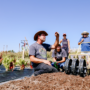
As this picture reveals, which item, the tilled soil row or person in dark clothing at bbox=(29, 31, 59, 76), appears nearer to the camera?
the tilled soil row

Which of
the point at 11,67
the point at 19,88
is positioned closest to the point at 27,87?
the point at 19,88

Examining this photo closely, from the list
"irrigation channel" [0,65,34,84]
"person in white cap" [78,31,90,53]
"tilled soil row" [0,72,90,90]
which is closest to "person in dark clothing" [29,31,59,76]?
"tilled soil row" [0,72,90,90]

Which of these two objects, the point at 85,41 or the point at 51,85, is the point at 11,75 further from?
the point at 85,41

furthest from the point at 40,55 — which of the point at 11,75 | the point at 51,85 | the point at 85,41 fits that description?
the point at 85,41

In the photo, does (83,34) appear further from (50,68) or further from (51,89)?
(51,89)

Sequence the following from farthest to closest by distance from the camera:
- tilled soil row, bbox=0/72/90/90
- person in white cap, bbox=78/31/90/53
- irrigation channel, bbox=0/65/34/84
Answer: person in white cap, bbox=78/31/90/53
irrigation channel, bbox=0/65/34/84
tilled soil row, bbox=0/72/90/90

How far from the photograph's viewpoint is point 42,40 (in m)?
3.71

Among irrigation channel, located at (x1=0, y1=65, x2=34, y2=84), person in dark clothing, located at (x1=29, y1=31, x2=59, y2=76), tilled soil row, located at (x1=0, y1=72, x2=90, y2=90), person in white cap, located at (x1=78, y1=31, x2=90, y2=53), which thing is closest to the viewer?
tilled soil row, located at (x1=0, y1=72, x2=90, y2=90)

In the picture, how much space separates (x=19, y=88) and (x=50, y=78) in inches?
32.6

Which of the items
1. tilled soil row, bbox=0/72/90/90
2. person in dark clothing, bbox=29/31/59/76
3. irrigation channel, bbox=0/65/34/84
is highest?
person in dark clothing, bbox=29/31/59/76

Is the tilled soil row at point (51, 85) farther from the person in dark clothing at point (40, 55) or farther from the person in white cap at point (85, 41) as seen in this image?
the person in white cap at point (85, 41)

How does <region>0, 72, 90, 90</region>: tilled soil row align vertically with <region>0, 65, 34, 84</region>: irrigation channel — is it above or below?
above

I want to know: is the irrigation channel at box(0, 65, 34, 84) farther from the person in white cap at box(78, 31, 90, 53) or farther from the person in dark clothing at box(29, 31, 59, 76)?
the person in white cap at box(78, 31, 90, 53)

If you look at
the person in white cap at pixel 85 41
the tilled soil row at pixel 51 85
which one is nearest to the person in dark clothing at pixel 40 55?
the tilled soil row at pixel 51 85
